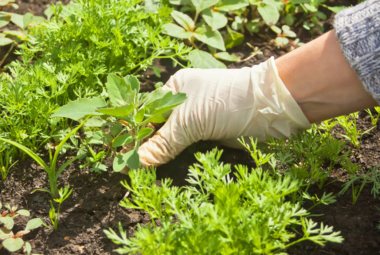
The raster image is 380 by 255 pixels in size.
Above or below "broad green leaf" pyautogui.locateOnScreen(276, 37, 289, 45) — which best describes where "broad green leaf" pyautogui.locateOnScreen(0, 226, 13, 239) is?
below

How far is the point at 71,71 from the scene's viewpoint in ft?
5.52

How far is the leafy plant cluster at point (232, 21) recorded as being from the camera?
88.0 inches

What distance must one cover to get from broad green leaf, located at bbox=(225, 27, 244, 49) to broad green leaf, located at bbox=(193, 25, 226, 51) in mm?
197

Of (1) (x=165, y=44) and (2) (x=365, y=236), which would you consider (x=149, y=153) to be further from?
(2) (x=365, y=236)

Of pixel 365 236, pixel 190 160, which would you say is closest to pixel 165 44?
pixel 190 160

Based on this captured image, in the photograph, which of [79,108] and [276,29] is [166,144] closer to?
[79,108]

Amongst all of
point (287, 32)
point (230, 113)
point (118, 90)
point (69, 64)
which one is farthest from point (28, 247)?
point (287, 32)

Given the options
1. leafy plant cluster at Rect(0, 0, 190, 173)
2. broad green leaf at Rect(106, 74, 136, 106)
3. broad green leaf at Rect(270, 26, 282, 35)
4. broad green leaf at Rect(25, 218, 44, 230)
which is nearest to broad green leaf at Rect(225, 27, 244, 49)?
broad green leaf at Rect(270, 26, 282, 35)

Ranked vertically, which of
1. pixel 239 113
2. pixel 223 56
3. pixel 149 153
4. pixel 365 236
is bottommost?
pixel 365 236

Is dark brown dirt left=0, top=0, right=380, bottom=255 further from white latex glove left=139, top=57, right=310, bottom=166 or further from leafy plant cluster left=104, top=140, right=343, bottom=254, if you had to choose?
leafy plant cluster left=104, top=140, right=343, bottom=254

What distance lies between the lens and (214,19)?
2295mm

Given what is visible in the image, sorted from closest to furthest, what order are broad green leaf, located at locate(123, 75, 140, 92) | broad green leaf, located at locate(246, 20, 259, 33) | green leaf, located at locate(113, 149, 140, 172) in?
green leaf, located at locate(113, 149, 140, 172) → broad green leaf, located at locate(123, 75, 140, 92) → broad green leaf, located at locate(246, 20, 259, 33)

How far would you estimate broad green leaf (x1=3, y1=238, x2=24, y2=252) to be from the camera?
127 centimetres

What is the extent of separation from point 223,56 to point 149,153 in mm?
965
